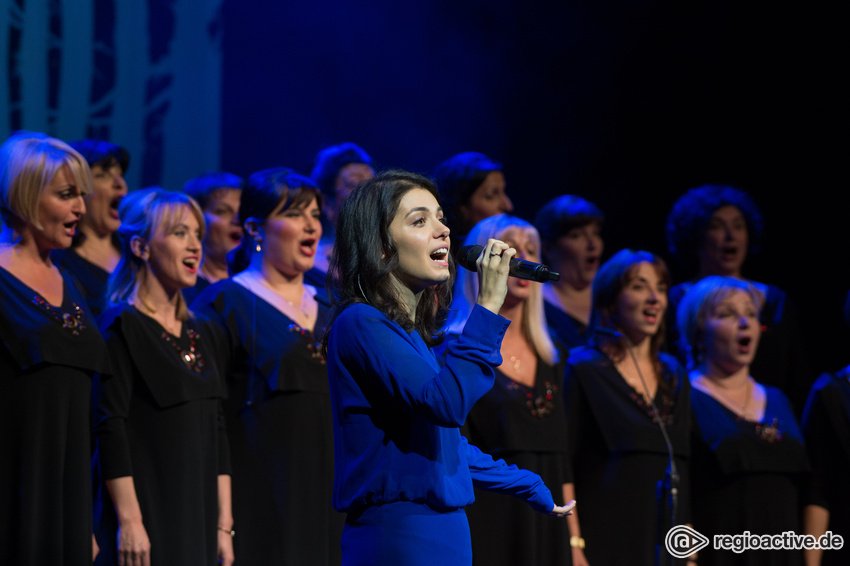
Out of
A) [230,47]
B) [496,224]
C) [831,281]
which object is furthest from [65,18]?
[831,281]

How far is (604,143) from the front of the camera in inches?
213

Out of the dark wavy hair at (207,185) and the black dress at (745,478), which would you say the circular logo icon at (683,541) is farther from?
the dark wavy hair at (207,185)

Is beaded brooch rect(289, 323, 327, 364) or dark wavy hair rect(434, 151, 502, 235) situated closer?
beaded brooch rect(289, 323, 327, 364)

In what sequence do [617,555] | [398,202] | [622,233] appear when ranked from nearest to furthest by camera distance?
[398,202]
[617,555]
[622,233]

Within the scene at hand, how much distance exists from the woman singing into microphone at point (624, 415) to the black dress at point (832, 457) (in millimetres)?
568

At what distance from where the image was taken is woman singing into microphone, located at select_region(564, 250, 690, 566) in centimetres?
354

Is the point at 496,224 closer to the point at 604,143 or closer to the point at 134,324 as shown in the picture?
the point at 134,324

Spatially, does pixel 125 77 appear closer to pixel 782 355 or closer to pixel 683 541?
pixel 683 541

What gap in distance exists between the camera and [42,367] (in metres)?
2.75

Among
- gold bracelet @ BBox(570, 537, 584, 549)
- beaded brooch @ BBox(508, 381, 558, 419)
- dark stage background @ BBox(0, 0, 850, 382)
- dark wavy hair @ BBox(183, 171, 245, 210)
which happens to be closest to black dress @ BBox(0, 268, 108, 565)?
dark wavy hair @ BBox(183, 171, 245, 210)

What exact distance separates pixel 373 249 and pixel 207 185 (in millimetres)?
2264

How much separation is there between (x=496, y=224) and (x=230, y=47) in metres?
1.95

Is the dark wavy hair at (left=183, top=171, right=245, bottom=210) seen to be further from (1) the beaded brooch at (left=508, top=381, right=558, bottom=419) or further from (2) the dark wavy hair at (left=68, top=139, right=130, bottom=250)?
(1) the beaded brooch at (left=508, top=381, right=558, bottom=419)

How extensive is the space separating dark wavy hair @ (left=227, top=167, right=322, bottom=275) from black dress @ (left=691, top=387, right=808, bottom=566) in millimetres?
1670
